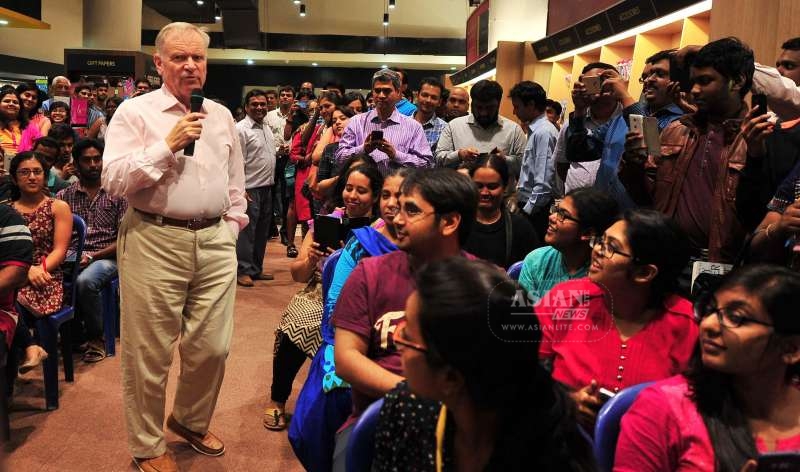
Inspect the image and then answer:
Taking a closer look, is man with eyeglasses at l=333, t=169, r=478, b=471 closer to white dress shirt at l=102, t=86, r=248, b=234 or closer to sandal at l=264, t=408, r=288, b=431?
white dress shirt at l=102, t=86, r=248, b=234

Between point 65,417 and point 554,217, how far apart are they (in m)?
2.43

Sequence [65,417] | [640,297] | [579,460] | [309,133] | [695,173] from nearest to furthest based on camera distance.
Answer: [579,460] < [640,297] < [695,173] < [65,417] < [309,133]

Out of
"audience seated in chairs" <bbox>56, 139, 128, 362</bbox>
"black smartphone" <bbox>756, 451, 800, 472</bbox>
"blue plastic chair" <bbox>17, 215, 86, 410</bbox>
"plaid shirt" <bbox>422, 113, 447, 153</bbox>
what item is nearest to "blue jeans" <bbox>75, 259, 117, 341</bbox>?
"audience seated in chairs" <bbox>56, 139, 128, 362</bbox>

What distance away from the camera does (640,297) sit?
1.85 m

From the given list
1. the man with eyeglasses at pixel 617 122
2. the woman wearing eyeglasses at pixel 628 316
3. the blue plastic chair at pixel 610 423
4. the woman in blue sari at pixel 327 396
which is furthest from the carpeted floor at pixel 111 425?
the man with eyeglasses at pixel 617 122

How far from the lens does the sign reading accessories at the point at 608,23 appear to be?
18.1ft

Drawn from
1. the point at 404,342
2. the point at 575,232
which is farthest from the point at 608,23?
the point at 404,342

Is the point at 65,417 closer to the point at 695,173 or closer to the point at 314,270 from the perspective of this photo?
the point at 314,270

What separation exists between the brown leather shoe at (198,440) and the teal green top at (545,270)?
1469 mm

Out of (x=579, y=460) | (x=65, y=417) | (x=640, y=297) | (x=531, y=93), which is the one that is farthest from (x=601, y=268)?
(x=531, y=93)

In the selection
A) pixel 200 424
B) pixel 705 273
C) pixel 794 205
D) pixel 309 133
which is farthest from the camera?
pixel 309 133

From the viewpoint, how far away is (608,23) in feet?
21.7

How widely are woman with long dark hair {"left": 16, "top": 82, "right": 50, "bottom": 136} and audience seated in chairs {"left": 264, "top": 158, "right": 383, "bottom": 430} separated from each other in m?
4.10

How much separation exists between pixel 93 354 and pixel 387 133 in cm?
215
